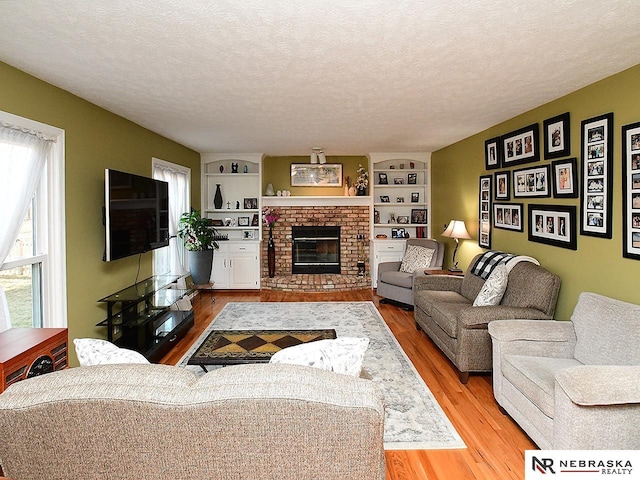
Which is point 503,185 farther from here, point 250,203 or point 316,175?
point 250,203

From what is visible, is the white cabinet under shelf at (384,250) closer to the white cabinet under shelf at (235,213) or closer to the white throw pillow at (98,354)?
the white cabinet under shelf at (235,213)

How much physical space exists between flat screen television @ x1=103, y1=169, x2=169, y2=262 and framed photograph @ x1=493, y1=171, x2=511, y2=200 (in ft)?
12.8

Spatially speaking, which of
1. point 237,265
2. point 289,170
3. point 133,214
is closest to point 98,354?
point 133,214

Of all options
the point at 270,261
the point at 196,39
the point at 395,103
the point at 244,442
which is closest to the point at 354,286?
the point at 270,261

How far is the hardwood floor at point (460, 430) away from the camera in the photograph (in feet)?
7.95

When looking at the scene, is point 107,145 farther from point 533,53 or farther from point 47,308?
point 533,53

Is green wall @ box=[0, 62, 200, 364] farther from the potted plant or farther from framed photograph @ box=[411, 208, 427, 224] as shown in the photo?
framed photograph @ box=[411, 208, 427, 224]

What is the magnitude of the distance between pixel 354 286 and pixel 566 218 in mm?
4417

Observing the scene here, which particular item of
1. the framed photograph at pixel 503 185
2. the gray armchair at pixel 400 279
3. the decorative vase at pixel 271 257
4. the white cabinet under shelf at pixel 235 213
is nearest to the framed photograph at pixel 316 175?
the white cabinet under shelf at pixel 235 213

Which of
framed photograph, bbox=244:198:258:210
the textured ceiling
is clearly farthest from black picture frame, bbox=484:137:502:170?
framed photograph, bbox=244:198:258:210

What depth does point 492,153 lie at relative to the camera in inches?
203

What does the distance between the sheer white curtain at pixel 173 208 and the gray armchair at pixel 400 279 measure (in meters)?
3.08

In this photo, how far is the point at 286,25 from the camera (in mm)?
2248

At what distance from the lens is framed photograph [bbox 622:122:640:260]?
9.61 feet
